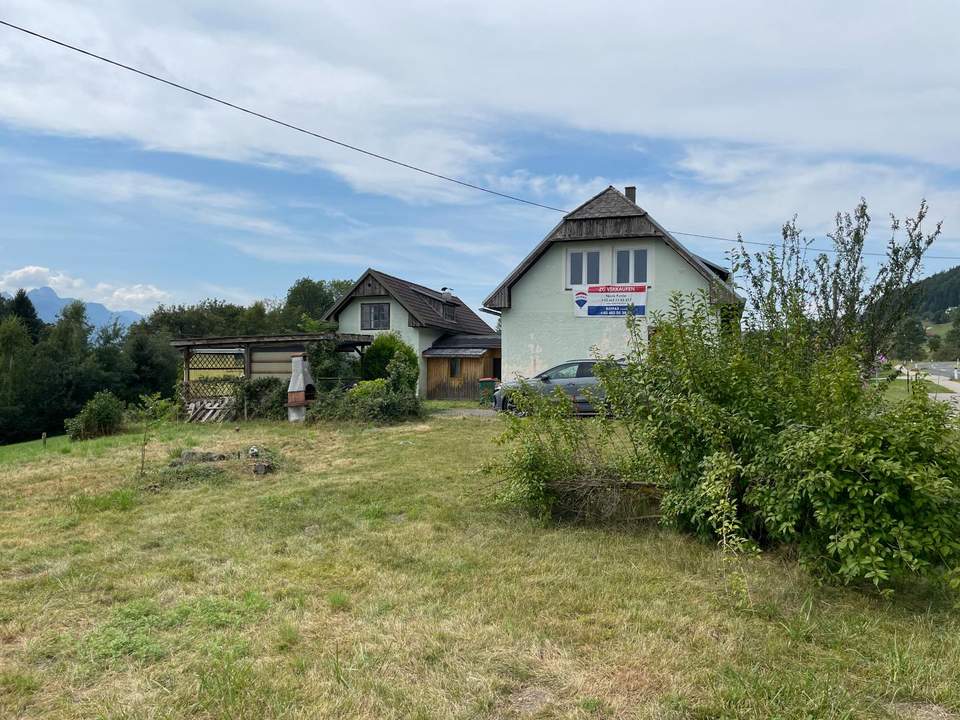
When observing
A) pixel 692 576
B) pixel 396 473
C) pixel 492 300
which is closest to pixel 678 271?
pixel 492 300

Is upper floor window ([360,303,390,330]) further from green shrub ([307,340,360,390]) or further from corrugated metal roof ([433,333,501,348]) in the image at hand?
green shrub ([307,340,360,390])

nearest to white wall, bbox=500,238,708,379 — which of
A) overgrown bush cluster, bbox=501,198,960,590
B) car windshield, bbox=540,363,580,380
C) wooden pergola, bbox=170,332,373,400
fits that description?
car windshield, bbox=540,363,580,380

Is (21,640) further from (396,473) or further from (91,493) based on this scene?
(396,473)

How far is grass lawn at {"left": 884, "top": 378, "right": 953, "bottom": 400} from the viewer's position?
3.99 metres

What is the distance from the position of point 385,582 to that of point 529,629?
1.19 m

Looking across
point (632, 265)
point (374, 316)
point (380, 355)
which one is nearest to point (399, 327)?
point (374, 316)

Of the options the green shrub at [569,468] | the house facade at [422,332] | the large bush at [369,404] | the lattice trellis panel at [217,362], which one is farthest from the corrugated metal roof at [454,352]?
the green shrub at [569,468]

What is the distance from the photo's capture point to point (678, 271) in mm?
20250

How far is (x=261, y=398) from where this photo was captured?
1664 centimetres

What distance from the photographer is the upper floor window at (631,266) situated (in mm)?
20688

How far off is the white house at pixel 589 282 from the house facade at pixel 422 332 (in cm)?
458

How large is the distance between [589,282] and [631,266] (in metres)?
1.60

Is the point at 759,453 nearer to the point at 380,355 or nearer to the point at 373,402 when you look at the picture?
the point at 373,402

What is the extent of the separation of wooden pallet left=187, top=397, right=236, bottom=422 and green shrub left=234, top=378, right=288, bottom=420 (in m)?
0.31
